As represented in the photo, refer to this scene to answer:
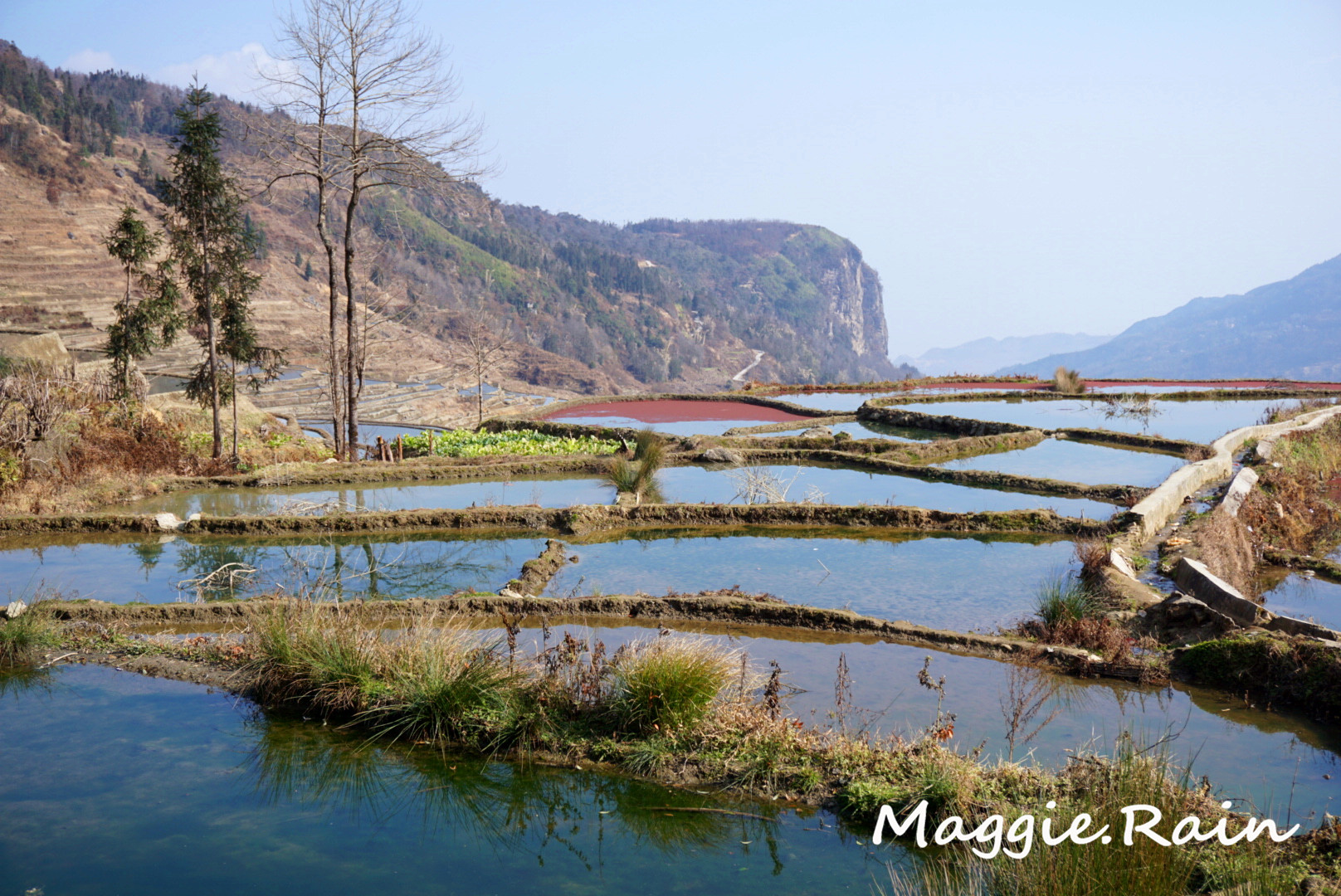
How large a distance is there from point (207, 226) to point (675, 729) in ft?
56.8

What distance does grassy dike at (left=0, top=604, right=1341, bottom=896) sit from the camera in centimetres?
428

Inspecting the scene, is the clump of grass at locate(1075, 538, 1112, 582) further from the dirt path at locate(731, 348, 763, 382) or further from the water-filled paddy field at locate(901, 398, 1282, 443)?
the dirt path at locate(731, 348, 763, 382)

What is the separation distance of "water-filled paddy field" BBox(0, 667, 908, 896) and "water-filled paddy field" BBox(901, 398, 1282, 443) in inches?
738

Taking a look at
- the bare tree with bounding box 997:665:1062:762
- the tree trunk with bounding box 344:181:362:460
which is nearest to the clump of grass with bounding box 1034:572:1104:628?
the bare tree with bounding box 997:665:1062:762

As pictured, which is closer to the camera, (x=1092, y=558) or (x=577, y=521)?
(x=1092, y=558)

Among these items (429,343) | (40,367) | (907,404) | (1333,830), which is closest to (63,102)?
(429,343)

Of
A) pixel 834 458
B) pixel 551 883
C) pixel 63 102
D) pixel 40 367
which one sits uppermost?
pixel 63 102

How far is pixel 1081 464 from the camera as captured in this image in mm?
18016

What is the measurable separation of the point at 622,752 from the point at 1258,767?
425 centimetres

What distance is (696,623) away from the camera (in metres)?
9.02

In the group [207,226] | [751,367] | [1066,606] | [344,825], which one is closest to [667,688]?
[344,825]

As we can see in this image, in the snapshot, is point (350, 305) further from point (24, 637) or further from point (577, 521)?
point (24, 637)

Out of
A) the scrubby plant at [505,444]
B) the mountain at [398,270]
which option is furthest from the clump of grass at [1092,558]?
the mountain at [398,270]

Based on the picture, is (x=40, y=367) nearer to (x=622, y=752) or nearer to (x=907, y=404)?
(x=622, y=752)
